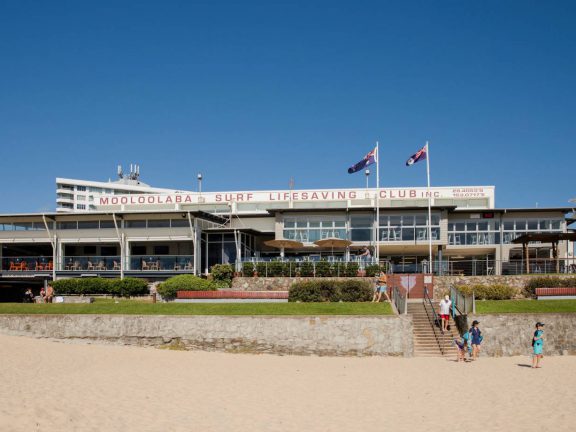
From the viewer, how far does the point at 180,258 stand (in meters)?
38.7

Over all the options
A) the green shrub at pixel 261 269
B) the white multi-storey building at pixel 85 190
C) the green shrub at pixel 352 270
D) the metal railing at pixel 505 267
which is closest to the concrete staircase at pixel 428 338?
the green shrub at pixel 352 270

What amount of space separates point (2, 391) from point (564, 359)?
59.6 ft

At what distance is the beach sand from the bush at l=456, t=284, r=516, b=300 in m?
7.26

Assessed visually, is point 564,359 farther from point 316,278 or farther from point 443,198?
point 443,198

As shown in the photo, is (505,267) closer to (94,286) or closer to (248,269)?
(248,269)

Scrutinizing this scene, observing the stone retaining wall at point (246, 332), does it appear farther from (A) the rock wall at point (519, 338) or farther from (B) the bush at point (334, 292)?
(B) the bush at point (334, 292)

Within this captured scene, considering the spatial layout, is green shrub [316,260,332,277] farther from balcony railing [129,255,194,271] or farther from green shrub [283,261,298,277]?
balcony railing [129,255,194,271]

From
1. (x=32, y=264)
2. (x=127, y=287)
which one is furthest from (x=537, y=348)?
(x=32, y=264)

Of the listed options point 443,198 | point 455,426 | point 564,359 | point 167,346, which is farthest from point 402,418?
point 443,198

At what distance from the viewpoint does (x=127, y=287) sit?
35.2 metres

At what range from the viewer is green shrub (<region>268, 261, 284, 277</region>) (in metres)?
34.6

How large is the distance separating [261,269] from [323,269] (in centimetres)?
354

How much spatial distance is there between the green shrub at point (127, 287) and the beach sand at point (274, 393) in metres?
12.2

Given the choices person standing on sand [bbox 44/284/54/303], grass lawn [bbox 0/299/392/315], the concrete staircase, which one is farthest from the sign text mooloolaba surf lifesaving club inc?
the concrete staircase
